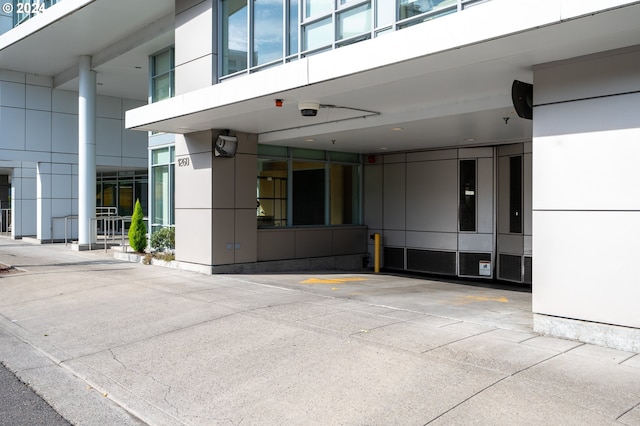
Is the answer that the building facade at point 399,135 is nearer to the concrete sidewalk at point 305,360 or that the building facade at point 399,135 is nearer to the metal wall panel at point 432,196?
the metal wall panel at point 432,196

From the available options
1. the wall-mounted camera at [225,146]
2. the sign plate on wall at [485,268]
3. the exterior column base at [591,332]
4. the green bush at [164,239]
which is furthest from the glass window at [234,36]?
the exterior column base at [591,332]

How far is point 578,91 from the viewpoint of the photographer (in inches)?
263

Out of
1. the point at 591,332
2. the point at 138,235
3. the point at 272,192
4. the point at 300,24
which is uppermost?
the point at 300,24

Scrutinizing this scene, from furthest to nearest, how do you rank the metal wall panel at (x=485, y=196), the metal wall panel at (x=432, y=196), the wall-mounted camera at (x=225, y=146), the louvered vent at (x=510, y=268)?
the metal wall panel at (x=432, y=196), the metal wall panel at (x=485, y=196), the louvered vent at (x=510, y=268), the wall-mounted camera at (x=225, y=146)

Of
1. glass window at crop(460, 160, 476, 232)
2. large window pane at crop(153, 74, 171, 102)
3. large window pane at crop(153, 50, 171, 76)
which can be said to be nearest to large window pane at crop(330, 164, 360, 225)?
glass window at crop(460, 160, 476, 232)

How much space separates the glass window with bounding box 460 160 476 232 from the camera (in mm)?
14406

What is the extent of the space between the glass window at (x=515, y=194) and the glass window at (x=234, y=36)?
21.8 ft

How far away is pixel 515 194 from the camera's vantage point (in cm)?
1348

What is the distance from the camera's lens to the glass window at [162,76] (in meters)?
16.3

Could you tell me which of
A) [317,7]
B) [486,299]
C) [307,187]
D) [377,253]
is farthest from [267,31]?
[377,253]

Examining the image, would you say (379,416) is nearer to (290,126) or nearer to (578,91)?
(578,91)

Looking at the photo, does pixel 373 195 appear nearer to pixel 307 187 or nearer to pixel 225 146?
pixel 307 187

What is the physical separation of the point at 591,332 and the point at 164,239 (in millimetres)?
11455

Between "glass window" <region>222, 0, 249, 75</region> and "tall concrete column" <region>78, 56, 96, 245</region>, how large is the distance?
8.94 meters
